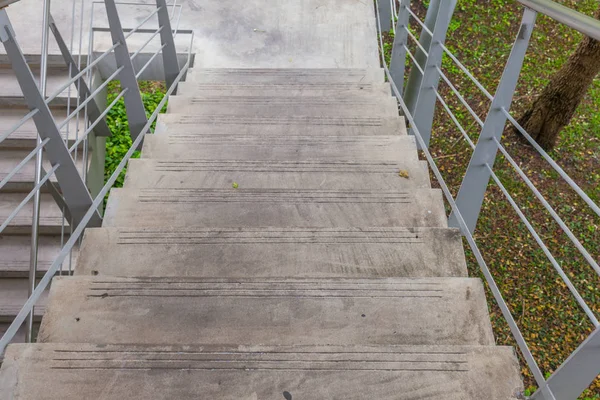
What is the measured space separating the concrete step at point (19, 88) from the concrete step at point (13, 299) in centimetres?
128

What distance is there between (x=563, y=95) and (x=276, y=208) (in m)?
3.28

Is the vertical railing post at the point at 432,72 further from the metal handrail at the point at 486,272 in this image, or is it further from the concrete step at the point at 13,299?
the concrete step at the point at 13,299

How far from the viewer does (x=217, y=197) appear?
2.08 meters

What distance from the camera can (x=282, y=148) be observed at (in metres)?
2.63

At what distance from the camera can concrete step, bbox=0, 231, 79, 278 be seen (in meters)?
3.22

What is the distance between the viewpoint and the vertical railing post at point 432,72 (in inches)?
96.7

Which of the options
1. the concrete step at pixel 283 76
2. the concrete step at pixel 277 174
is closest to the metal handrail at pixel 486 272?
the concrete step at pixel 277 174

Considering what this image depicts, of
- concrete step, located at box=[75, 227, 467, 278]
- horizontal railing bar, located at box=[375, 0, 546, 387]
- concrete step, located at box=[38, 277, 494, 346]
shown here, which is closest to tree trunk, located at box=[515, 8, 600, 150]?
horizontal railing bar, located at box=[375, 0, 546, 387]

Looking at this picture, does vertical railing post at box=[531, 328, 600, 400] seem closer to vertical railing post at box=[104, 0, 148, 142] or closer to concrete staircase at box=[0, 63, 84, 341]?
vertical railing post at box=[104, 0, 148, 142]

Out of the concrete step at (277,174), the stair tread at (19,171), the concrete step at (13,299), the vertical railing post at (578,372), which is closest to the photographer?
the vertical railing post at (578,372)

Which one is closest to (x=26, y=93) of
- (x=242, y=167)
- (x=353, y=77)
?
(x=242, y=167)

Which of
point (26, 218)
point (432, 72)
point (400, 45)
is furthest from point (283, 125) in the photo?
point (26, 218)

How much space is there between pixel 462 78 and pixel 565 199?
5.76 feet

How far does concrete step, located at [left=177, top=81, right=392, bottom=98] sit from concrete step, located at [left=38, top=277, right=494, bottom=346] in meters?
2.26
